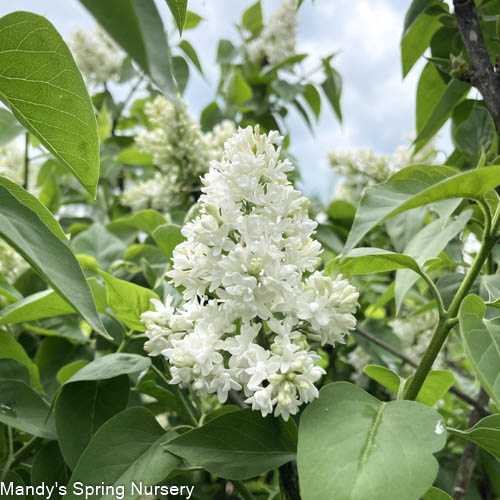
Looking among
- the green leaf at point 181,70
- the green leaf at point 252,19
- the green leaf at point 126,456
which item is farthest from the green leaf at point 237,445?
the green leaf at point 252,19

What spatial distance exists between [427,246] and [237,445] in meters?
0.32

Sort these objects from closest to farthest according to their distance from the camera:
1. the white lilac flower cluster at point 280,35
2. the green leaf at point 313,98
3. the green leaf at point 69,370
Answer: the green leaf at point 69,370 < the green leaf at point 313,98 < the white lilac flower cluster at point 280,35

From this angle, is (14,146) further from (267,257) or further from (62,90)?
(267,257)

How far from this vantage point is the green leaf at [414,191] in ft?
1.54

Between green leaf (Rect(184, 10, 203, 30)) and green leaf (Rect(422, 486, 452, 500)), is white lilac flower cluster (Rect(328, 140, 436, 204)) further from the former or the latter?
green leaf (Rect(422, 486, 452, 500))

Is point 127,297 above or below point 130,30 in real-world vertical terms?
below

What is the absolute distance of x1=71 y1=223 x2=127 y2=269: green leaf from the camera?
102 cm

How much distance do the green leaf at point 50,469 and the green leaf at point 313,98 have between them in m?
1.20

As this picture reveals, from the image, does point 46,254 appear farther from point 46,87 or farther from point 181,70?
point 181,70

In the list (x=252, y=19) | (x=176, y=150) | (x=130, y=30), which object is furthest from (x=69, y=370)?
(x=252, y=19)

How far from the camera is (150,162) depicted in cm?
149

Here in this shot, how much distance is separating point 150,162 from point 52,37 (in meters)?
1.02

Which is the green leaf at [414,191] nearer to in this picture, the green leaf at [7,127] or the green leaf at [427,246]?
the green leaf at [427,246]

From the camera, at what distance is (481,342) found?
1.55ft
